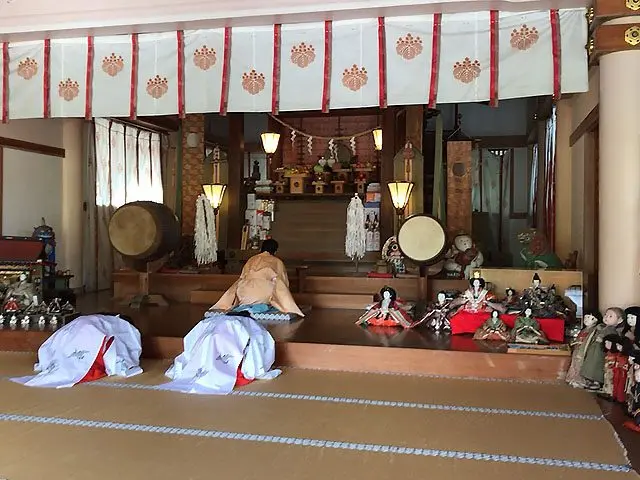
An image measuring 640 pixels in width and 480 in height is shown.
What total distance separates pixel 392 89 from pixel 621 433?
9.03ft

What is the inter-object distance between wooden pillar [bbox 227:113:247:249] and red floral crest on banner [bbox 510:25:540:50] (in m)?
6.47

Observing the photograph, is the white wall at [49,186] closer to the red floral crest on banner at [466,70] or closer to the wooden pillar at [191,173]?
the wooden pillar at [191,173]

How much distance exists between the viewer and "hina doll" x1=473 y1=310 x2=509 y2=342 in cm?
521

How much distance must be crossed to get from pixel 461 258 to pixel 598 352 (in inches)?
145

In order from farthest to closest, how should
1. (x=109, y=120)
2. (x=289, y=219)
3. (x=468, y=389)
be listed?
(x=289, y=219) < (x=109, y=120) < (x=468, y=389)

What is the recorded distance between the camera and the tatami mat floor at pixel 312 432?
112 inches

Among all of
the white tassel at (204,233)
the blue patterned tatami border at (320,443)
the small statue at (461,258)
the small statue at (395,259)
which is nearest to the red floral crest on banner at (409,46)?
the blue patterned tatami border at (320,443)

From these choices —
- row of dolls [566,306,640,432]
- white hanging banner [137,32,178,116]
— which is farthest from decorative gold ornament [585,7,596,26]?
white hanging banner [137,32,178,116]

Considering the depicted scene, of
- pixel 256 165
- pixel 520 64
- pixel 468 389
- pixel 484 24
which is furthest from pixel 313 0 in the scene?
pixel 256 165

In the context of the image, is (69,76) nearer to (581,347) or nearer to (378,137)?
(581,347)

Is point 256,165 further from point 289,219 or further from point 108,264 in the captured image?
point 108,264

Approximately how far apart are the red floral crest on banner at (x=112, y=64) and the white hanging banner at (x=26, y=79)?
1.87 feet

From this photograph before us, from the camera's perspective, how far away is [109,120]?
33.8 ft

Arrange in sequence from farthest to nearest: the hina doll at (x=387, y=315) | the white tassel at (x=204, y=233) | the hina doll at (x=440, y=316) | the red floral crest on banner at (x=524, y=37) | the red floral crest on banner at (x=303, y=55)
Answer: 1. the white tassel at (x=204, y=233)
2. the hina doll at (x=387, y=315)
3. the hina doll at (x=440, y=316)
4. the red floral crest on banner at (x=303, y=55)
5. the red floral crest on banner at (x=524, y=37)
